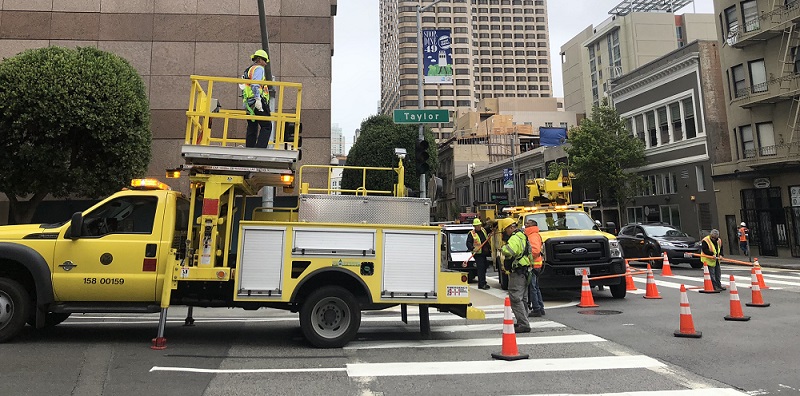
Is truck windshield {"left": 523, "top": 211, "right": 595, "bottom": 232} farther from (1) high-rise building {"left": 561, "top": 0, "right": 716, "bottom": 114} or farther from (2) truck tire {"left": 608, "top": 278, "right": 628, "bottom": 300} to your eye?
(1) high-rise building {"left": 561, "top": 0, "right": 716, "bottom": 114}

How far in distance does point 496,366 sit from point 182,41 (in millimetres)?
19470

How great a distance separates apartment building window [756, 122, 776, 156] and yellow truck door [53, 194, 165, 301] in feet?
98.5

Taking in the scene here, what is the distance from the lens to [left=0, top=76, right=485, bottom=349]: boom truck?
23.0ft

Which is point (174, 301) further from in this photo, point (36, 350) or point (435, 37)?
point (435, 37)

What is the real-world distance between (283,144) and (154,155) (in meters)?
14.4

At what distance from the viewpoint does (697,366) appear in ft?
20.1

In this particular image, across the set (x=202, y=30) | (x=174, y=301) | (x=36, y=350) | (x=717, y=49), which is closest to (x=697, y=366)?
(x=174, y=301)

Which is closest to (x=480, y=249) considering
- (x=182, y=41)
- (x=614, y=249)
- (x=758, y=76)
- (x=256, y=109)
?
(x=614, y=249)

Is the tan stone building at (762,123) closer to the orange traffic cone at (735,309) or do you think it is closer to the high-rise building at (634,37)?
the orange traffic cone at (735,309)

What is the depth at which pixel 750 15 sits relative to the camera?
26.9 m

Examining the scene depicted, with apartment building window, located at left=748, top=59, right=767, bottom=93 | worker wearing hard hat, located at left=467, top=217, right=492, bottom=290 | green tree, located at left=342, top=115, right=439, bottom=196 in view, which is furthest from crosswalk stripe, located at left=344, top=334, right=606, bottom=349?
green tree, located at left=342, top=115, right=439, bottom=196

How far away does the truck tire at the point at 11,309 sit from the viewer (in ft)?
22.6

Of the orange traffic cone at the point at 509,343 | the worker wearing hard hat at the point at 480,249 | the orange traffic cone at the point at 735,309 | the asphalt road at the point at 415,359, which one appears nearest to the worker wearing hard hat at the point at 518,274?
the asphalt road at the point at 415,359

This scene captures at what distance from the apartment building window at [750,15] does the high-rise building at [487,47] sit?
277 feet
